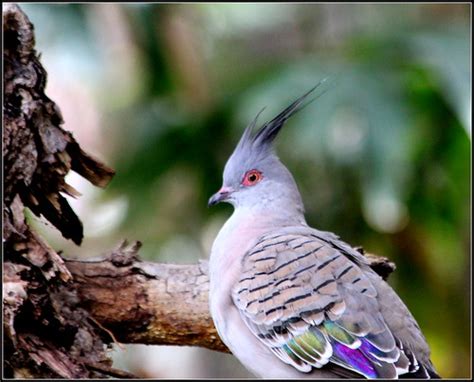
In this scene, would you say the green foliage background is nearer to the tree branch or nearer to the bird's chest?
the bird's chest

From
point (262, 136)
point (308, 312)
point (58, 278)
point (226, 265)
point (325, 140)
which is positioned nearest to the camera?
point (308, 312)

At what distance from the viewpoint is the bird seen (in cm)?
242

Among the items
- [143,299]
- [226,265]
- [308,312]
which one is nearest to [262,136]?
[226,265]

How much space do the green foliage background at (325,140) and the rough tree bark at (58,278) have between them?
184 cm

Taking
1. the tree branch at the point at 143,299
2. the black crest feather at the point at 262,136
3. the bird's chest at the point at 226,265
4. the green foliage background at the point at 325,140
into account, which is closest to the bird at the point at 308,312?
the bird's chest at the point at 226,265

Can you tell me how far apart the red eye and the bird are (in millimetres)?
359

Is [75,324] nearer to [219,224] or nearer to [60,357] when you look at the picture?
[60,357]

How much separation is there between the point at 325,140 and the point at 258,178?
142 centimetres

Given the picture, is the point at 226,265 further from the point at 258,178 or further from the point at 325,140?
the point at 325,140

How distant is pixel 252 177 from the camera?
10.7 feet

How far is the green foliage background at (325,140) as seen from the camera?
4684 mm

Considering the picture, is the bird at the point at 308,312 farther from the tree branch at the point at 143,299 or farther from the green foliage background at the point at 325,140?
the green foliage background at the point at 325,140

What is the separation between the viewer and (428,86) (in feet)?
16.6

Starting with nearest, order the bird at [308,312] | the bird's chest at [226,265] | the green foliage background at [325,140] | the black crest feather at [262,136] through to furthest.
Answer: the bird at [308,312] → the bird's chest at [226,265] → the black crest feather at [262,136] → the green foliage background at [325,140]
